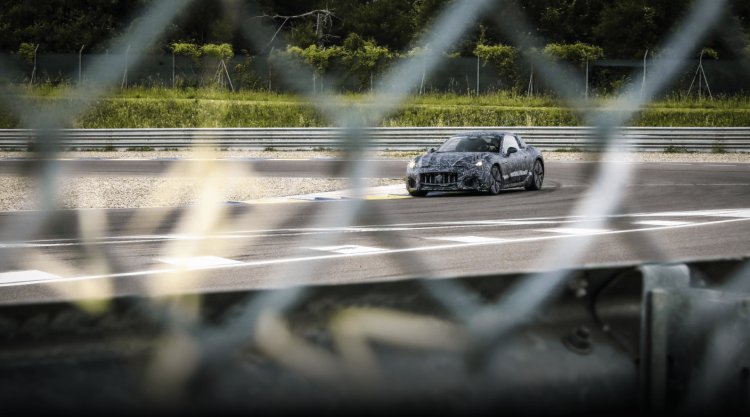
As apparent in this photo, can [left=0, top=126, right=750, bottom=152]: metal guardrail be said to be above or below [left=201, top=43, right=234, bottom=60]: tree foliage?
below

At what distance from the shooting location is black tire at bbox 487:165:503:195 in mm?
16375

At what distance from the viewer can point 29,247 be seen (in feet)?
30.5

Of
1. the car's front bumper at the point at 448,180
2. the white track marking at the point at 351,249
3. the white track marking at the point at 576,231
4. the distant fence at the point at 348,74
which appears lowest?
the car's front bumper at the point at 448,180

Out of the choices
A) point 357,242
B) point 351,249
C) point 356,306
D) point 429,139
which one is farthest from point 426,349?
point 429,139

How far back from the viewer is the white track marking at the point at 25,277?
280 inches

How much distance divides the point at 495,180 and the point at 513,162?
0.73 meters

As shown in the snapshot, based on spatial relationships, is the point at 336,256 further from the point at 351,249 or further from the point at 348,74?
the point at 348,74

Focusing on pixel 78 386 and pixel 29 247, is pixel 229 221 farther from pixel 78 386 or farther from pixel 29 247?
pixel 78 386

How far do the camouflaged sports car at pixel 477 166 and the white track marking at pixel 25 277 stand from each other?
932 centimetres

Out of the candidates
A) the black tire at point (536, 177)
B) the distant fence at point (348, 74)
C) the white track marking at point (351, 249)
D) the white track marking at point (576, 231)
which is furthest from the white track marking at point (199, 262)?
the black tire at point (536, 177)

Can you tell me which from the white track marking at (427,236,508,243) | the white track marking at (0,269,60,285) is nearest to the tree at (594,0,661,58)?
the white track marking at (0,269,60,285)

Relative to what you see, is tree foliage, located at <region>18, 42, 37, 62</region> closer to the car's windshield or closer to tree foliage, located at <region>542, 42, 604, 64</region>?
tree foliage, located at <region>542, 42, 604, 64</region>

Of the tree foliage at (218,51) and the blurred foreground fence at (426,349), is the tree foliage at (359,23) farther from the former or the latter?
the blurred foreground fence at (426,349)

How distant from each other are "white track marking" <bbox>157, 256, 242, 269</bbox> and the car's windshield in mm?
9005
